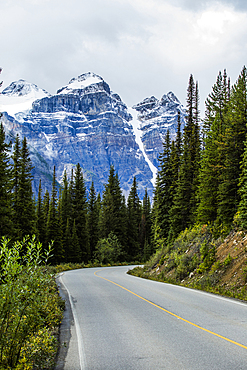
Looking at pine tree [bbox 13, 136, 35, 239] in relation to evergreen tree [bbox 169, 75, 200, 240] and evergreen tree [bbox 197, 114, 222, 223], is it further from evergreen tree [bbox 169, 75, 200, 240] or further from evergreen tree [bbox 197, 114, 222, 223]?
evergreen tree [bbox 197, 114, 222, 223]

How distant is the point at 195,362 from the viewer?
5.14m

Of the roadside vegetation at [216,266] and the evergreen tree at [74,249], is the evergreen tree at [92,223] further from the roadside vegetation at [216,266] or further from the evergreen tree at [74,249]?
the roadside vegetation at [216,266]

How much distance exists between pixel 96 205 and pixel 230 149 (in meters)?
48.7

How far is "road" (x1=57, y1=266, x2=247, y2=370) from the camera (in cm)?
523

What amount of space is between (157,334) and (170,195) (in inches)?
1142

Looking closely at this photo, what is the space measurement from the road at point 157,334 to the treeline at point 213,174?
791cm

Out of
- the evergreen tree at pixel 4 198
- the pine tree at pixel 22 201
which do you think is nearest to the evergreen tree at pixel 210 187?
the evergreen tree at pixel 4 198

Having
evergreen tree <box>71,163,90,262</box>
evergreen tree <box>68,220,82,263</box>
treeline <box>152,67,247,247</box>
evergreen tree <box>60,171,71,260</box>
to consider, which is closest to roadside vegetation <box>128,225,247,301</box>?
treeline <box>152,67,247,247</box>

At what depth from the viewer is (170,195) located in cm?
3547

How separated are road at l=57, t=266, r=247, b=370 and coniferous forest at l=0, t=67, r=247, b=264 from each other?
7.88 meters

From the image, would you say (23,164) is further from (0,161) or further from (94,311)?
(94,311)

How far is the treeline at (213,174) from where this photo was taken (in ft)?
64.6

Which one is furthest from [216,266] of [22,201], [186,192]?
[22,201]

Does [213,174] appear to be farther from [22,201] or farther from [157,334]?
[22,201]
